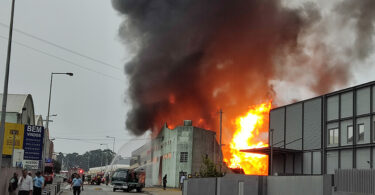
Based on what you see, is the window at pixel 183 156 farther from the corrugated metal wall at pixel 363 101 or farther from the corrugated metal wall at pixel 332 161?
the corrugated metal wall at pixel 363 101

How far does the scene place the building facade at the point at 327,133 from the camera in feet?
95.8

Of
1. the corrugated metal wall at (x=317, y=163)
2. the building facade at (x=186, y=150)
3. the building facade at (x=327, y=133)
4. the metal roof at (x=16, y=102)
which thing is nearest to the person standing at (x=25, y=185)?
the building facade at (x=327, y=133)

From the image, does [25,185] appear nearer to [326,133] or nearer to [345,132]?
[345,132]

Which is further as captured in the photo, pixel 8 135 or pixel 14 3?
pixel 8 135

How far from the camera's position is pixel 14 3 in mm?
20016

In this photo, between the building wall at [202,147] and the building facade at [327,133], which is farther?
the building wall at [202,147]

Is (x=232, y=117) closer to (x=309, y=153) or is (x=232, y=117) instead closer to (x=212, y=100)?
(x=212, y=100)

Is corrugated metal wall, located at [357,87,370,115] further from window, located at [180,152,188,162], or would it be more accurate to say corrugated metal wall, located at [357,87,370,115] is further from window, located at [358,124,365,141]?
window, located at [180,152,188,162]

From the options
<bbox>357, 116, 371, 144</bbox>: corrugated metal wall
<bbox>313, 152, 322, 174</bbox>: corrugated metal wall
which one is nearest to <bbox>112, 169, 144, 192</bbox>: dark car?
<bbox>313, 152, 322, 174</bbox>: corrugated metal wall

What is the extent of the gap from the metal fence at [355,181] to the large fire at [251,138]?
25.0 m

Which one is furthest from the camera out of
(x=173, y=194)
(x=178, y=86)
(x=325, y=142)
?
(x=178, y=86)

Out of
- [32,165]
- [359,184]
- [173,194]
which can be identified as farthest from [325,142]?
[32,165]

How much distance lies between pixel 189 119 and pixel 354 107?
35.4 m

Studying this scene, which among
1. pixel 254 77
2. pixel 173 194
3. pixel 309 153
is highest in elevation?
pixel 254 77
